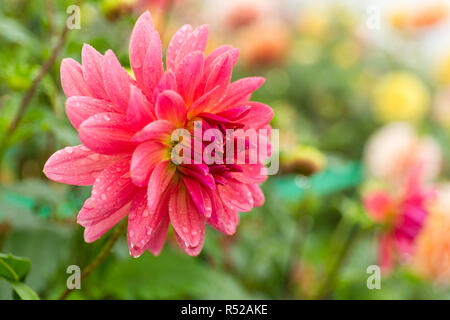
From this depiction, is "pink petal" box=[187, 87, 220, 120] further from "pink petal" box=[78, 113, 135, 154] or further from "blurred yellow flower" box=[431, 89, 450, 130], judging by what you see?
"blurred yellow flower" box=[431, 89, 450, 130]

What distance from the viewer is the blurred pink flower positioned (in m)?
0.65

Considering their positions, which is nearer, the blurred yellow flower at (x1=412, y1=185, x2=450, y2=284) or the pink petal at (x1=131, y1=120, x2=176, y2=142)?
the pink petal at (x1=131, y1=120, x2=176, y2=142)

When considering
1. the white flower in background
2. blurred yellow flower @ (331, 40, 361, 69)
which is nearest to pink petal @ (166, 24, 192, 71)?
the white flower in background

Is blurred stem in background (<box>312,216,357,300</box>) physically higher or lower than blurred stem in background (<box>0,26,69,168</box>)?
lower

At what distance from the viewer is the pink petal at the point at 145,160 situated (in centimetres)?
31

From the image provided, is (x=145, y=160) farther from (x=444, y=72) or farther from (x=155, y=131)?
(x=444, y=72)

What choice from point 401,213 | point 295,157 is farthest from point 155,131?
point 401,213

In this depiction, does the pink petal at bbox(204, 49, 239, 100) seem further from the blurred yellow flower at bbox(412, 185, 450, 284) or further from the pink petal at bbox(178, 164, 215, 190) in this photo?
the blurred yellow flower at bbox(412, 185, 450, 284)

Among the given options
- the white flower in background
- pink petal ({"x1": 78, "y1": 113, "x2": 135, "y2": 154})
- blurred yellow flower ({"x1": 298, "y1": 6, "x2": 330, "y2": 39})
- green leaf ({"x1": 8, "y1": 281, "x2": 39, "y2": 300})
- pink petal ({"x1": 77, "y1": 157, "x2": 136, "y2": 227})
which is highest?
blurred yellow flower ({"x1": 298, "y1": 6, "x2": 330, "y2": 39})

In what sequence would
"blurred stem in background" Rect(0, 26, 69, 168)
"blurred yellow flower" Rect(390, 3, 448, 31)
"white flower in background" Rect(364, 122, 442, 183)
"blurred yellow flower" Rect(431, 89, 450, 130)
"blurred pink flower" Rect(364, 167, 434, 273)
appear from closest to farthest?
"blurred stem in background" Rect(0, 26, 69, 168) < "blurred pink flower" Rect(364, 167, 434, 273) < "white flower in background" Rect(364, 122, 442, 183) < "blurred yellow flower" Rect(390, 3, 448, 31) < "blurred yellow flower" Rect(431, 89, 450, 130)

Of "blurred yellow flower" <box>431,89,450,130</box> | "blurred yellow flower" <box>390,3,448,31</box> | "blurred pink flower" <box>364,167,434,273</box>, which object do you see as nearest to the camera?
"blurred pink flower" <box>364,167,434,273</box>

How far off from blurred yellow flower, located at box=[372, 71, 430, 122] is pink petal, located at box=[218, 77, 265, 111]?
935 mm
